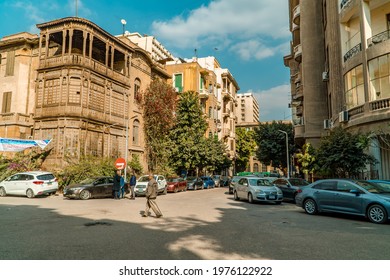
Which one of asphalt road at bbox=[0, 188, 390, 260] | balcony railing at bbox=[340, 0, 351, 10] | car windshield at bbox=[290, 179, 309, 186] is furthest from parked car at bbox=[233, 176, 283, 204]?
balcony railing at bbox=[340, 0, 351, 10]

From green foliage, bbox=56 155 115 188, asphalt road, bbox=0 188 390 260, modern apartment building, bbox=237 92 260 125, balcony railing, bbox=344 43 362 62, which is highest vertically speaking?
modern apartment building, bbox=237 92 260 125

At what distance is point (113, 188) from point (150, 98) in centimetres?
1632

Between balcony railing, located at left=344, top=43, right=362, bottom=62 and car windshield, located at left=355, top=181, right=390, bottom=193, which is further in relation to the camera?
balcony railing, located at left=344, top=43, right=362, bottom=62

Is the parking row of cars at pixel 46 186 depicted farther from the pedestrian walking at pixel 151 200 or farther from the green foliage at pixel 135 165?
the pedestrian walking at pixel 151 200

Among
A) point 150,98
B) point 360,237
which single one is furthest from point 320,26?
point 360,237

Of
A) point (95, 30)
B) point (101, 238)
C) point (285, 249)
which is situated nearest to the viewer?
point (285, 249)

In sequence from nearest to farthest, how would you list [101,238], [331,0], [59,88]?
[101,238], [331,0], [59,88]

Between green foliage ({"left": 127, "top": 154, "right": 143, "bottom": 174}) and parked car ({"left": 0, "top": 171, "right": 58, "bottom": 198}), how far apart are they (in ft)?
34.9

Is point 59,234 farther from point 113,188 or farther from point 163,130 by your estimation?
point 163,130

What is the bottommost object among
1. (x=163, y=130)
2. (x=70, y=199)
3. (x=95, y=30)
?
(x=70, y=199)

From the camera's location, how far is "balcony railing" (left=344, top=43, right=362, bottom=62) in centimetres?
1962

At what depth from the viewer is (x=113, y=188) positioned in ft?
66.2

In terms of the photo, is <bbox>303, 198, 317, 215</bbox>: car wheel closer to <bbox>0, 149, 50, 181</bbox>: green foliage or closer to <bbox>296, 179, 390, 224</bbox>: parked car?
<bbox>296, 179, 390, 224</bbox>: parked car

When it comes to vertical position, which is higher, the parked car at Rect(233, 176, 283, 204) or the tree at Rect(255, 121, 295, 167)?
the tree at Rect(255, 121, 295, 167)
